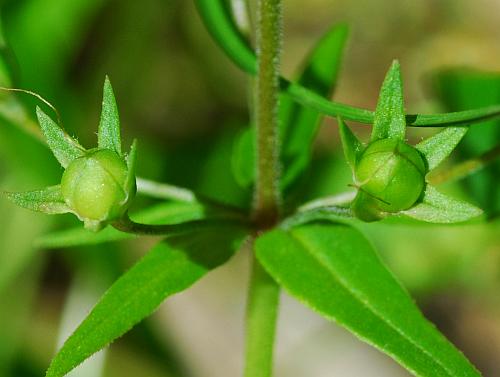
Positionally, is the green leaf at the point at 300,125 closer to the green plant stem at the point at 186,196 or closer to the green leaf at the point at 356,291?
the green plant stem at the point at 186,196

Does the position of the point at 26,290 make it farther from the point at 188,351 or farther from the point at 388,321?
the point at 388,321

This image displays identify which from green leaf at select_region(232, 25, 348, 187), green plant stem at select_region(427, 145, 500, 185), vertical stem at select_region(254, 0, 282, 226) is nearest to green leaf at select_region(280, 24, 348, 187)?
green leaf at select_region(232, 25, 348, 187)

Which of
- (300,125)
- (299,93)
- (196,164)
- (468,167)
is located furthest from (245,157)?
(196,164)

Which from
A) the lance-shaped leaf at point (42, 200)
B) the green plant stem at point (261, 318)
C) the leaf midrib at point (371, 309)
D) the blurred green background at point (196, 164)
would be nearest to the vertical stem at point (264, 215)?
the green plant stem at point (261, 318)

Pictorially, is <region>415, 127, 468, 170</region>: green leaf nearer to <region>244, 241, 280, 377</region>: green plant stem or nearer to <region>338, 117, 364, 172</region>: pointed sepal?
<region>338, 117, 364, 172</region>: pointed sepal

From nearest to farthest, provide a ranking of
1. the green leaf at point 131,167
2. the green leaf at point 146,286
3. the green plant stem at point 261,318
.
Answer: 1. the green leaf at point 131,167
2. the green leaf at point 146,286
3. the green plant stem at point 261,318

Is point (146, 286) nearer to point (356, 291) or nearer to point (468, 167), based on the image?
point (356, 291)
